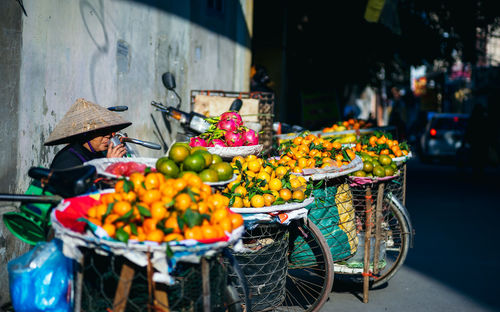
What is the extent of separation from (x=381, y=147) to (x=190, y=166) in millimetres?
3179

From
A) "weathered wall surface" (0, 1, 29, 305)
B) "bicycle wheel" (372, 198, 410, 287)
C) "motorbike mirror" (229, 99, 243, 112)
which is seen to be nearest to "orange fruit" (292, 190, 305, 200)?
"bicycle wheel" (372, 198, 410, 287)

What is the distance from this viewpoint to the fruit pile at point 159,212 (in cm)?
241

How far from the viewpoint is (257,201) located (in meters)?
3.57

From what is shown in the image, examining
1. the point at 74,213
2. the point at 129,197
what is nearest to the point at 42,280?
the point at 74,213

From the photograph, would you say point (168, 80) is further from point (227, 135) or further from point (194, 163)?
point (194, 163)

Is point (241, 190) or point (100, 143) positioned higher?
point (100, 143)

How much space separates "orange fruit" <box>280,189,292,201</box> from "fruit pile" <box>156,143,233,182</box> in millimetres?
571

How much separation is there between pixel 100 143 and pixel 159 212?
1769mm

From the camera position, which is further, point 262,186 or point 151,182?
point 262,186

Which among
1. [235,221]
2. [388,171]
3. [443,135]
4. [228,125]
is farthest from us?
[443,135]

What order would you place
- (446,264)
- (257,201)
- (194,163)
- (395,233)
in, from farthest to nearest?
1. (446,264)
2. (395,233)
3. (257,201)
4. (194,163)

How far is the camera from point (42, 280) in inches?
99.9

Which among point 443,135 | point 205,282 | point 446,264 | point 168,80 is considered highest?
point 168,80

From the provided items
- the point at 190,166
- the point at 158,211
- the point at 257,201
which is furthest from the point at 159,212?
the point at 257,201
